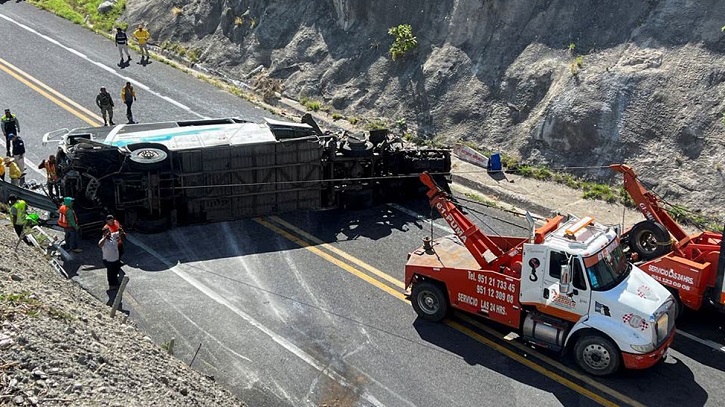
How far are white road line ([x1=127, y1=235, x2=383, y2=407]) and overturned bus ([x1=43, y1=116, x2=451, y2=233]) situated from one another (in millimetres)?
1099

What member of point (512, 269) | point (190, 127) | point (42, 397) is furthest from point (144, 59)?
point (42, 397)

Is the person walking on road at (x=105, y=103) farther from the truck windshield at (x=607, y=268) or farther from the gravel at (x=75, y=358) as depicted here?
the truck windshield at (x=607, y=268)

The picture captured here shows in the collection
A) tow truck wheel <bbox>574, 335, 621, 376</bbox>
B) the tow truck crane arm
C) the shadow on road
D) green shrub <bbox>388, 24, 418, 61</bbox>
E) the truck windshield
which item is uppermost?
green shrub <bbox>388, 24, 418, 61</bbox>

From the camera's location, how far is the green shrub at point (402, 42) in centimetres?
2503

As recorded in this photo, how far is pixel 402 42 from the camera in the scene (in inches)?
987

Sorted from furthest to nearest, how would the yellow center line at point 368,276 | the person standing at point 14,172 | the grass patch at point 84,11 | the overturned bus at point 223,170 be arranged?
the grass patch at point 84,11 → the person standing at point 14,172 → the overturned bus at point 223,170 → the yellow center line at point 368,276

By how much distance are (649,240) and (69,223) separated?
37.4ft

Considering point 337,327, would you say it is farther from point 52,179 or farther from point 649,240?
point 52,179

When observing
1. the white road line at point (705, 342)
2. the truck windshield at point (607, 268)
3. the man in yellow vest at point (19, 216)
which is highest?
the truck windshield at point (607, 268)

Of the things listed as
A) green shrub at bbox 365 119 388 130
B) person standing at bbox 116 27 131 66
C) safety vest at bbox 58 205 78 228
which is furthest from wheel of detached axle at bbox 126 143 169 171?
person standing at bbox 116 27 131 66


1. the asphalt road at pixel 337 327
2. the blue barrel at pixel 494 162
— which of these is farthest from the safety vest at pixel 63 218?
the blue barrel at pixel 494 162

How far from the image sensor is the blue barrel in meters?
21.3

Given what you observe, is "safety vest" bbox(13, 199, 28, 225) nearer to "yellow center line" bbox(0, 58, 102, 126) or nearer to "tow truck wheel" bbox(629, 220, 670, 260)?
"yellow center line" bbox(0, 58, 102, 126)

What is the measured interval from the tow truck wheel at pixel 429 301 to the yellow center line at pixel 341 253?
3.35 ft
